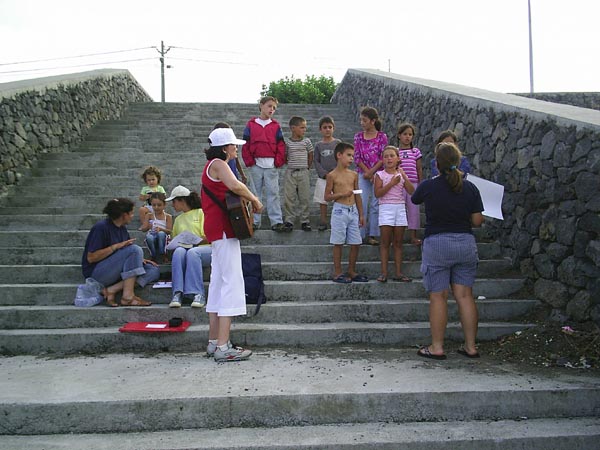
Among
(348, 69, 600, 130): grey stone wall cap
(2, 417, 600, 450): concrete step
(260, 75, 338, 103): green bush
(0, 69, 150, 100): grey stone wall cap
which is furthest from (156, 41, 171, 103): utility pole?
(2, 417, 600, 450): concrete step

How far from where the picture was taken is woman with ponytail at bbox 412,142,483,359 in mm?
3920

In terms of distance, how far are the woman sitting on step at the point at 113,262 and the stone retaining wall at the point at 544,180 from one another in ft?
11.6

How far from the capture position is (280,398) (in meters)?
3.18

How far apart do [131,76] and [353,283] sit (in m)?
10.2

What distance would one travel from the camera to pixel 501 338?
171 inches

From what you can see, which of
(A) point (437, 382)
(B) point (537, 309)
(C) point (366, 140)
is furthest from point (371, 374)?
(C) point (366, 140)

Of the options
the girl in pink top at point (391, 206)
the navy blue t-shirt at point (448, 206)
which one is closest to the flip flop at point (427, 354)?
the navy blue t-shirt at point (448, 206)

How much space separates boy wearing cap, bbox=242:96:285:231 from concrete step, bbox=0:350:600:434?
254 centimetres

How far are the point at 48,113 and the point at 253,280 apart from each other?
516 centimetres

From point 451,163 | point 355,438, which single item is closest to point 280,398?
point 355,438

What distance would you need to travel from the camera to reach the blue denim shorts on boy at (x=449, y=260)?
3.91 meters

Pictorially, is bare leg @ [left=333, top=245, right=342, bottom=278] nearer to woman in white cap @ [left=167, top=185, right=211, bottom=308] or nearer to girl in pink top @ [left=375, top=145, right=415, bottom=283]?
girl in pink top @ [left=375, top=145, right=415, bottom=283]

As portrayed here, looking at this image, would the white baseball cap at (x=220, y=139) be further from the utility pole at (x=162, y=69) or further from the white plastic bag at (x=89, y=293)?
the utility pole at (x=162, y=69)

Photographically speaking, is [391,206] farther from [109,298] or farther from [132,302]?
[109,298]
